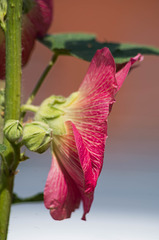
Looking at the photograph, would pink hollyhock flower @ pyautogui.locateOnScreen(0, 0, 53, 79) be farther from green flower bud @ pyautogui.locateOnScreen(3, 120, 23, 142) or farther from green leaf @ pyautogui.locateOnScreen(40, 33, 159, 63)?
green flower bud @ pyautogui.locateOnScreen(3, 120, 23, 142)

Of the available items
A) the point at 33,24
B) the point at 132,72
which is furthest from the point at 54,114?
the point at 132,72

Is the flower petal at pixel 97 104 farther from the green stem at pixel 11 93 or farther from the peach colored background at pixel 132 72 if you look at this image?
the peach colored background at pixel 132 72

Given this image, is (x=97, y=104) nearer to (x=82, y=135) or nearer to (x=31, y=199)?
(x=82, y=135)

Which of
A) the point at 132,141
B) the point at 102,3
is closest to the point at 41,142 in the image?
the point at 102,3

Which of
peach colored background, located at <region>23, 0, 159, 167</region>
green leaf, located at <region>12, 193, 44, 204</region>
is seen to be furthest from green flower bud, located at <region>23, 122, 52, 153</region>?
peach colored background, located at <region>23, 0, 159, 167</region>

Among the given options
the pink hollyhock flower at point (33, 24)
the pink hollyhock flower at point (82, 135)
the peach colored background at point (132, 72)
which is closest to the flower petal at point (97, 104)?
the pink hollyhock flower at point (82, 135)

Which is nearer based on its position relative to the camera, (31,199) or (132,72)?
(31,199)

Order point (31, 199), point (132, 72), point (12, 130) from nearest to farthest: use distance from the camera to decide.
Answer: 1. point (12, 130)
2. point (31, 199)
3. point (132, 72)
